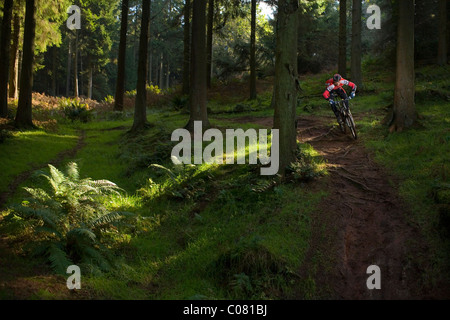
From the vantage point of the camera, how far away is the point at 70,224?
275 inches

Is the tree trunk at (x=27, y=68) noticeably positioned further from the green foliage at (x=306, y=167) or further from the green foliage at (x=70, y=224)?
the green foliage at (x=306, y=167)

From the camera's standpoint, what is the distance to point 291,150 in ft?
30.2

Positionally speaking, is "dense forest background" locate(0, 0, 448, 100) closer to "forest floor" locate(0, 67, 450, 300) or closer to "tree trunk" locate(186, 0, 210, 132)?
"tree trunk" locate(186, 0, 210, 132)

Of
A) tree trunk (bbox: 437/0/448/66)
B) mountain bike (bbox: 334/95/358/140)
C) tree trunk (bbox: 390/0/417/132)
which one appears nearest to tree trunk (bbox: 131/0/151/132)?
mountain bike (bbox: 334/95/358/140)

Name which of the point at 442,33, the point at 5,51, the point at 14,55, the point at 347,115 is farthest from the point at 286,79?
the point at 14,55

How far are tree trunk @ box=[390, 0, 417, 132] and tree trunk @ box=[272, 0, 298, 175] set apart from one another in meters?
4.60

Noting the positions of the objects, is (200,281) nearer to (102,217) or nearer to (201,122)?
(102,217)

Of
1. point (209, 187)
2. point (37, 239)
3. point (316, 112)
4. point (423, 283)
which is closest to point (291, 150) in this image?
point (209, 187)

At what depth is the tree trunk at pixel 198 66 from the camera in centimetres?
1467

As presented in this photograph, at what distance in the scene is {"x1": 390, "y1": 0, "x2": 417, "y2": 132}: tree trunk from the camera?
11.9 metres

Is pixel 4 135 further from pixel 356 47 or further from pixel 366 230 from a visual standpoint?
pixel 356 47

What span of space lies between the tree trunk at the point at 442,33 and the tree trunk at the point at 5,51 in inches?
917

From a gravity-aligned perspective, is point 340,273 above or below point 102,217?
below
